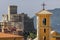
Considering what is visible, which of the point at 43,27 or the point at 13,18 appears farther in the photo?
the point at 13,18

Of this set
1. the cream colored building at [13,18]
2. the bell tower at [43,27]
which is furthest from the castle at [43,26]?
the cream colored building at [13,18]

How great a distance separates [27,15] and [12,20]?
327 centimetres

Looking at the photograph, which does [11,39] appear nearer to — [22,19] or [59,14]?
[22,19]

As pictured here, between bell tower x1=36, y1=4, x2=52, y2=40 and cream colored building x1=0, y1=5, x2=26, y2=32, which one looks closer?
bell tower x1=36, y1=4, x2=52, y2=40

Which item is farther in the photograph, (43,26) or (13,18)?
(13,18)

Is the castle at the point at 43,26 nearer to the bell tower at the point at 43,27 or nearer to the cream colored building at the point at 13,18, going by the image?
the bell tower at the point at 43,27

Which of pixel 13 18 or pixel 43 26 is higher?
pixel 13 18

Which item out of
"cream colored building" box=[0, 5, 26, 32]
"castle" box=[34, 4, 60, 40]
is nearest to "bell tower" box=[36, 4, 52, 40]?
"castle" box=[34, 4, 60, 40]

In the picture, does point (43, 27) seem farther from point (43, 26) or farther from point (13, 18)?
point (13, 18)

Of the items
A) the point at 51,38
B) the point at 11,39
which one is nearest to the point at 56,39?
the point at 51,38

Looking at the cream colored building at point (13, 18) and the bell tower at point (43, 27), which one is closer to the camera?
the bell tower at point (43, 27)

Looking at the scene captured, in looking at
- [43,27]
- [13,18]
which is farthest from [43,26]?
[13,18]

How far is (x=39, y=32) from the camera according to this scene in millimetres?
29766

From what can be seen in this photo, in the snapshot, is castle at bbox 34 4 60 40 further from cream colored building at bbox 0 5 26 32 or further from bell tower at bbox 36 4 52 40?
cream colored building at bbox 0 5 26 32
